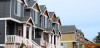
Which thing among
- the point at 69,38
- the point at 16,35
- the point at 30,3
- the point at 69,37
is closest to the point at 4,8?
the point at 16,35

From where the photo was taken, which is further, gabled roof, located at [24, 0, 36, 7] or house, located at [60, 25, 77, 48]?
house, located at [60, 25, 77, 48]

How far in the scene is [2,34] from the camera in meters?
34.2

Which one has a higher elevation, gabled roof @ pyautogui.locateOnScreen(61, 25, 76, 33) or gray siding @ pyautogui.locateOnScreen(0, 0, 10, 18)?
gray siding @ pyautogui.locateOnScreen(0, 0, 10, 18)

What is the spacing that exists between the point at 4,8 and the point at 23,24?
3957 mm

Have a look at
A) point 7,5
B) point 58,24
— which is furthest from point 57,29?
point 7,5

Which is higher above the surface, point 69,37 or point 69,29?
point 69,29

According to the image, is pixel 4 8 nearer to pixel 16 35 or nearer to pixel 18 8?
pixel 18 8

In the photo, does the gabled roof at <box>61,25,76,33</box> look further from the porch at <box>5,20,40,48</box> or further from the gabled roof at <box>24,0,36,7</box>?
the porch at <box>5,20,40,48</box>

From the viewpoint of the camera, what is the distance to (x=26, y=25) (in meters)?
38.8

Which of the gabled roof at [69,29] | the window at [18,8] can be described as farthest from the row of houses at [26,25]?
the gabled roof at [69,29]

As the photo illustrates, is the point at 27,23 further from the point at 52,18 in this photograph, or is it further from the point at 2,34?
the point at 52,18

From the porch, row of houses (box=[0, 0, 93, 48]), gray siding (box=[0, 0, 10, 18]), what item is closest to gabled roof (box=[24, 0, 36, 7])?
row of houses (box=[0, 0, 93, 48])

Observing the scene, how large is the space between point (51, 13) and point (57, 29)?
3.68m

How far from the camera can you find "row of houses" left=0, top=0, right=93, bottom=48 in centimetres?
3431
